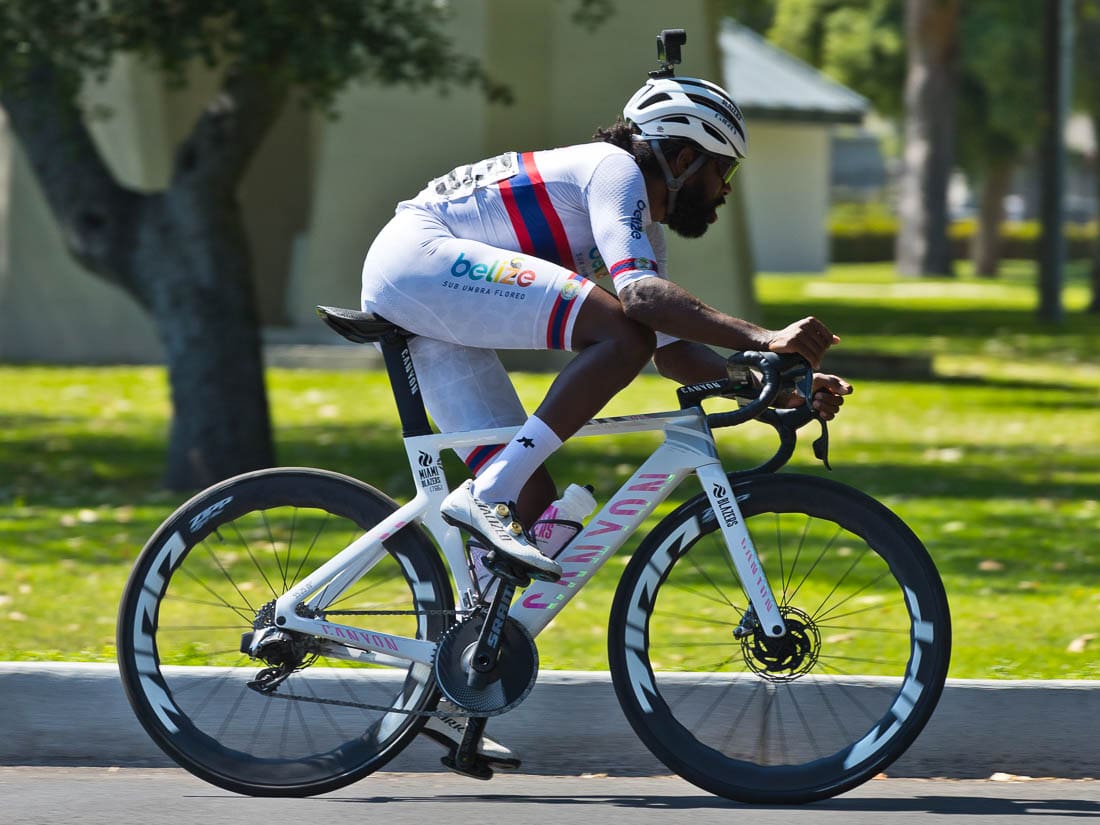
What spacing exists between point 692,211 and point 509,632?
115cm

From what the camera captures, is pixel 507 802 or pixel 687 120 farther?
pixel 507 802

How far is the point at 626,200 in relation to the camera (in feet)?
14.9

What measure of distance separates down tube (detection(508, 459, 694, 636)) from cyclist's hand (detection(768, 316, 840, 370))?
45 centimetres

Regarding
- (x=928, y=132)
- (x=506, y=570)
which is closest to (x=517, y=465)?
(x=506, y=570)

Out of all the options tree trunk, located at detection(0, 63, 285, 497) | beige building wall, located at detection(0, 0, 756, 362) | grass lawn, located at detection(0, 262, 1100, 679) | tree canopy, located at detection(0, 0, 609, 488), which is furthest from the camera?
beige building wall, located at detection(0, 0, 756, 362)

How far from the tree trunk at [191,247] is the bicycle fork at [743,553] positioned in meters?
6.06

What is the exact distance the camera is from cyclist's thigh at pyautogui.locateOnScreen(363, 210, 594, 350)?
4625 mm

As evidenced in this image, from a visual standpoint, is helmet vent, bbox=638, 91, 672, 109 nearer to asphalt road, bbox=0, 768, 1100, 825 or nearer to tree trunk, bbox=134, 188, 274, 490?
asphalt road, bbox=0, 768, 1100, 825

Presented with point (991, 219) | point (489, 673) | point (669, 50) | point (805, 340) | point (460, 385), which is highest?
point (669, 50)

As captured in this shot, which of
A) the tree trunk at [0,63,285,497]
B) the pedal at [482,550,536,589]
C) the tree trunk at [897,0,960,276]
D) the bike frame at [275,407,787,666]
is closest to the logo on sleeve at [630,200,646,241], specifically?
the bike frame at [275,407,787,666]

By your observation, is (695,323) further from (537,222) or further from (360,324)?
→ (360,324)

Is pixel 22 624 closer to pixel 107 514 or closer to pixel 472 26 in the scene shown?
pixel 107 514

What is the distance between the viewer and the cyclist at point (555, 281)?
14.8 ft

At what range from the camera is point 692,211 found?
483 cm
